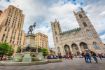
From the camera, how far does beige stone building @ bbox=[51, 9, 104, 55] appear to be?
47.9 meters

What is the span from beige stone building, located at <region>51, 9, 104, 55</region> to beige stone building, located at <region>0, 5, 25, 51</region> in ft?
89.1

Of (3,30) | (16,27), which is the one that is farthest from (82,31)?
(3,30)

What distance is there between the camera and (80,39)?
54406mm

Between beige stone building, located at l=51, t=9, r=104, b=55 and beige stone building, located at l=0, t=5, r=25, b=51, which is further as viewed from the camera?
beige stone building, located at l=0, t=5, r=25, b=51

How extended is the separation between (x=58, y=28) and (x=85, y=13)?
78.4ft

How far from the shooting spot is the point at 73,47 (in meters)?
57.9

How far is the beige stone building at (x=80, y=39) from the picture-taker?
4794 centimetres

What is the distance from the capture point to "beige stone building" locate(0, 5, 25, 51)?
50.8 metres

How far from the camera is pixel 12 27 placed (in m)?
56.8

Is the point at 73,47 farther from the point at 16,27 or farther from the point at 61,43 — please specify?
the point at 16,27

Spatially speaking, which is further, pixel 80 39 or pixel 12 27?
pixel 12 27

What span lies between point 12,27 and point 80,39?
4615cm

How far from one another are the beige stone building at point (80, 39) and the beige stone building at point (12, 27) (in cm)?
2715

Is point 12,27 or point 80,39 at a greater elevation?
point 12,27
